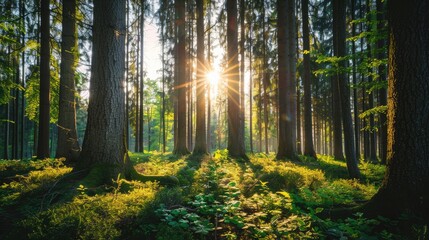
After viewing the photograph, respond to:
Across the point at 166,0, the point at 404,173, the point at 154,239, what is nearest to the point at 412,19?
the point at 404,173

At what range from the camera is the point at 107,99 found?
5.21 meters

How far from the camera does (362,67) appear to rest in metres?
6.70

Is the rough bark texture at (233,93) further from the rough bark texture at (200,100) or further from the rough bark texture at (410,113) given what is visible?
the rough bark texture at (410,113)

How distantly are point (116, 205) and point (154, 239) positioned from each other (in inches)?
38.6

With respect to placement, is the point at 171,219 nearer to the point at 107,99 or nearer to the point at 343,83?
the point at 107,99

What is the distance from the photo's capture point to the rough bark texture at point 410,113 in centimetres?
320

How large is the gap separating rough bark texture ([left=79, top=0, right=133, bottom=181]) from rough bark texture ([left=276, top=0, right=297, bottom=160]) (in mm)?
8238

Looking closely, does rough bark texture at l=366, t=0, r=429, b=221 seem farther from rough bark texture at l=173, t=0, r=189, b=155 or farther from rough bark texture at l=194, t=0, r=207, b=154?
rough bark texture at l=173, t=0, r=189, b=155

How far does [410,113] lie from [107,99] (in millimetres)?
5536

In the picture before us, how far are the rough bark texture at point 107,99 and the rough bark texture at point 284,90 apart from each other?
8.24 meters

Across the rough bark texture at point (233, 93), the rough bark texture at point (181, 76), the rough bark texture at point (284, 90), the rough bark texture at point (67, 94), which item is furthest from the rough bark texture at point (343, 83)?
the rough bark texture at point (67, 94)

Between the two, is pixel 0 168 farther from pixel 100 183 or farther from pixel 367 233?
pixel 367 233

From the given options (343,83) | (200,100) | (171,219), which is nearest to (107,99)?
(171,219)

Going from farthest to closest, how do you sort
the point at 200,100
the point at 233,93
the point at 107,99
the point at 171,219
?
1. the point at 200,100
2. the point at 233,93
3. the point at 107,99
4. the point at 171,219
